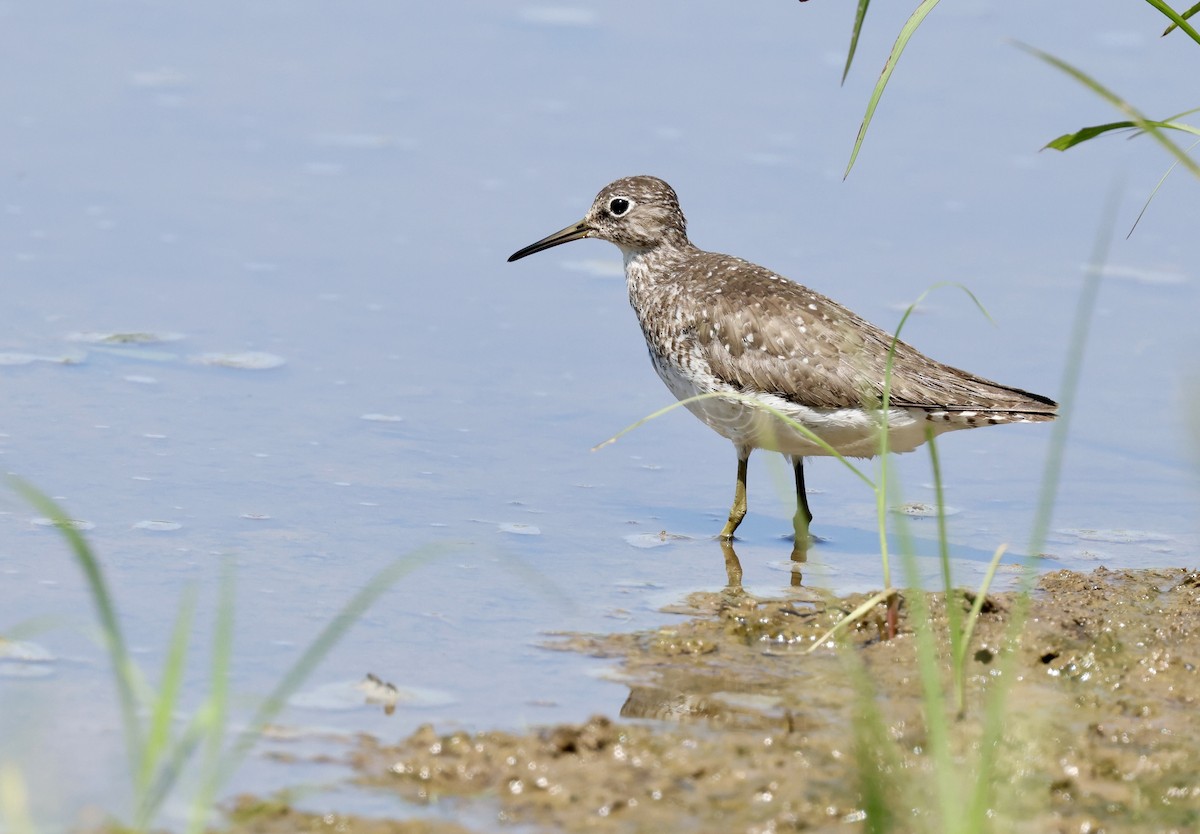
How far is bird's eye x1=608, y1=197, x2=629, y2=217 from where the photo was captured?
8.83 meters

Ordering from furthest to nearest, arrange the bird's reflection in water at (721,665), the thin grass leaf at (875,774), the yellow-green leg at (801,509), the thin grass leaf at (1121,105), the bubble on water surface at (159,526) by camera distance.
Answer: the yellow-green leg at (801,509)
the bubble on water surface at (159,526)
the bird's reflection in water at (721,665)
the thin grass leaf at (1121,105)
the thin grass leaf at (875,774)

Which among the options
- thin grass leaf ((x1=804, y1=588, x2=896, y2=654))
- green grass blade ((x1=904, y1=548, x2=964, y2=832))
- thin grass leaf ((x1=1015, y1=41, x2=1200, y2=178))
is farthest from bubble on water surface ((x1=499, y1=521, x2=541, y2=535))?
thin grass leaf ((x1=1015, y1=41, x2=1200, y2=178))

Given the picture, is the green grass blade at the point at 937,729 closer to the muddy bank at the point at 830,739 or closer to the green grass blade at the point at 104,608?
the muddy bank at the point at 830,739

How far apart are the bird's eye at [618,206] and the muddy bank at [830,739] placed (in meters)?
3.21

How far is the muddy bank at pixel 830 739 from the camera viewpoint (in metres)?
4.14

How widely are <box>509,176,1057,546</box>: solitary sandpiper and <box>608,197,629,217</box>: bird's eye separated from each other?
2.45 ft

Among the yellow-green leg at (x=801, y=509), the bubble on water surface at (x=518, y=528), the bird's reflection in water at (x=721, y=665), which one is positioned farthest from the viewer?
the bubble on water surface at (x=518, y=528)

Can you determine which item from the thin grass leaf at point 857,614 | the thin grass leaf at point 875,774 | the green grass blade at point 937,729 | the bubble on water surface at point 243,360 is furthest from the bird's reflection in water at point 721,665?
the bubble on water surface at point 243,360

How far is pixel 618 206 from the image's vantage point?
8852mm

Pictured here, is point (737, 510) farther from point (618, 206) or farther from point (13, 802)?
point (13, 802)

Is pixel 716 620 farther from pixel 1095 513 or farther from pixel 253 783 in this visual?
pixel 1095 513

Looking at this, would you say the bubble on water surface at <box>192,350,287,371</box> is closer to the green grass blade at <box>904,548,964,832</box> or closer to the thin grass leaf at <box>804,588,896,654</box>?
the thin grass leaf at <box>804,588,896,654</box>

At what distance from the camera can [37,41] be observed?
40.8 feet

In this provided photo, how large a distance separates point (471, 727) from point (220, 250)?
5804 mm
